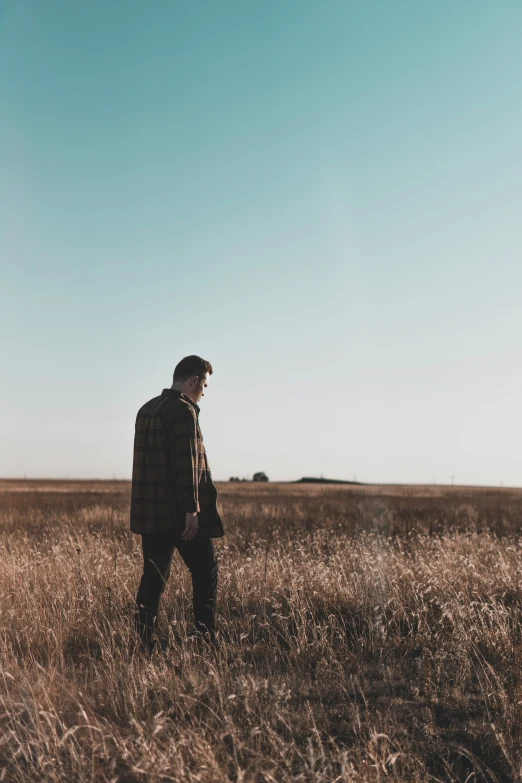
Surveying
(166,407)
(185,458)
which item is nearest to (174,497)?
(185,458)

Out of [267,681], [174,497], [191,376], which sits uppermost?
[191,376]

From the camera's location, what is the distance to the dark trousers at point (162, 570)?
4492 millimetres

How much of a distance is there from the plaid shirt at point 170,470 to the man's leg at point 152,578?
0.12m

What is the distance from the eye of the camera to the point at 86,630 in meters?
5.16

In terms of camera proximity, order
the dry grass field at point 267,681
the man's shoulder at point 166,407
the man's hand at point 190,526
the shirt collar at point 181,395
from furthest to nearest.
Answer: the shirt collar at point 181,395 < the man's shoulder at point 166,407 < the man's hand at point 190,526 < the dry grass field at point 267,681

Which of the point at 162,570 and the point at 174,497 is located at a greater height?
the point at 174,497

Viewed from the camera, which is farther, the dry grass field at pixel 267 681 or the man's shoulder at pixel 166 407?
the man's shoulder at pixel 166 407

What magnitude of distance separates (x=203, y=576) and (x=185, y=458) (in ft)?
2.98

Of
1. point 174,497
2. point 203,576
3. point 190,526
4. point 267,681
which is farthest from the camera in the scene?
point 203,576

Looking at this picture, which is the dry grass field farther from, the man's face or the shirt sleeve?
the man's face

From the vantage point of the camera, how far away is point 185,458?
436 cm

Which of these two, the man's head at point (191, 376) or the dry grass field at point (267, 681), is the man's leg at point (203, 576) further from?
the man's head at point (191, 376)

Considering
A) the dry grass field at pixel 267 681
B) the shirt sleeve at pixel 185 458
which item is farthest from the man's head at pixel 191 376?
the dry grass field at pixel 267 681

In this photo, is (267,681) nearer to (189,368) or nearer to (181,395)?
(181,395)
